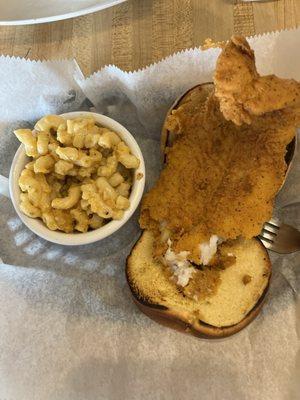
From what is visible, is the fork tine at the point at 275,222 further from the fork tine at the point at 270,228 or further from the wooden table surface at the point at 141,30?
the wooden table surface at the point at 141,30

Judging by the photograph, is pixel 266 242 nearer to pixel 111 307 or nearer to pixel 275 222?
pixel 275 222

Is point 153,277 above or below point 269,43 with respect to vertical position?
below

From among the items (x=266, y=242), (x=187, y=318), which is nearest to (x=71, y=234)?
(x=187, y=318)

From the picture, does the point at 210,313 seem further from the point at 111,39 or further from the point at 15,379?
the point at 111,39

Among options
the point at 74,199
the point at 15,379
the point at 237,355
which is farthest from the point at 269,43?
the point at 15,379

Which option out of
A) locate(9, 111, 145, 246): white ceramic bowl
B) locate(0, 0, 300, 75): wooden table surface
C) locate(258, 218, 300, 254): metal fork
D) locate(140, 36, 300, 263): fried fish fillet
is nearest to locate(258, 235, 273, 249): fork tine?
locate(258, 218, 300, 254): metal fork

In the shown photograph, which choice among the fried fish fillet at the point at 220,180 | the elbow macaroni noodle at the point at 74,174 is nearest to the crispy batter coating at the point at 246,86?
the fried fish fillet at the point at 220,180
